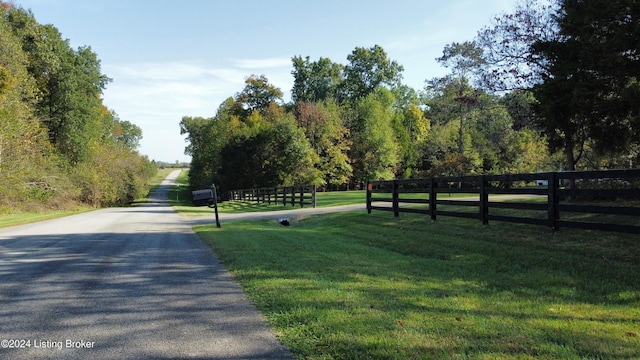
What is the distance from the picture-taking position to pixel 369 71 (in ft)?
246

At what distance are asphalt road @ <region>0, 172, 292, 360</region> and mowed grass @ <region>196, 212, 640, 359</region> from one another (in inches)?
14.6

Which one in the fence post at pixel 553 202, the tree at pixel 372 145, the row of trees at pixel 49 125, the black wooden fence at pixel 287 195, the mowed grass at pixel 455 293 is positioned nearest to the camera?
the mowed grass at pixel 455 293

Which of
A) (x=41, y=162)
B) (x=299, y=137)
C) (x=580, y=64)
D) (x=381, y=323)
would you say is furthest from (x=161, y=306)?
(x=299, y=137)

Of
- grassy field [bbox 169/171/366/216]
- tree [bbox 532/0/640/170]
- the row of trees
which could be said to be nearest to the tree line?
tree [bbox 532/0/640/170]

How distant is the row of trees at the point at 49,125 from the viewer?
27.8 m

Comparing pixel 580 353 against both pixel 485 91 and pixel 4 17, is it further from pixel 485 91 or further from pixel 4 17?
pixel 4 17

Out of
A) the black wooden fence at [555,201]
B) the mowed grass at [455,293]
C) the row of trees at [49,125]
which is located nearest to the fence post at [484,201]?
the black wooden fence at [555,201]

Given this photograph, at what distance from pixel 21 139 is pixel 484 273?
30779 millimetres

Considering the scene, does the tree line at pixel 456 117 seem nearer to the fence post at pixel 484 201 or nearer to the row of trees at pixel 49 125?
the fence post at pixel 484 201

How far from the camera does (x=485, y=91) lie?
1831 centimetres

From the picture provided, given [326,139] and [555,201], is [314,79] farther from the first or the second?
[555,201]

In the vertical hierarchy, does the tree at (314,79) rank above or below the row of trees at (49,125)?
above

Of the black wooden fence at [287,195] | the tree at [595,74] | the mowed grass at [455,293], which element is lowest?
the mowed grass at [455,293]

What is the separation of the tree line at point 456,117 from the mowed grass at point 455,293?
18.4 ft
